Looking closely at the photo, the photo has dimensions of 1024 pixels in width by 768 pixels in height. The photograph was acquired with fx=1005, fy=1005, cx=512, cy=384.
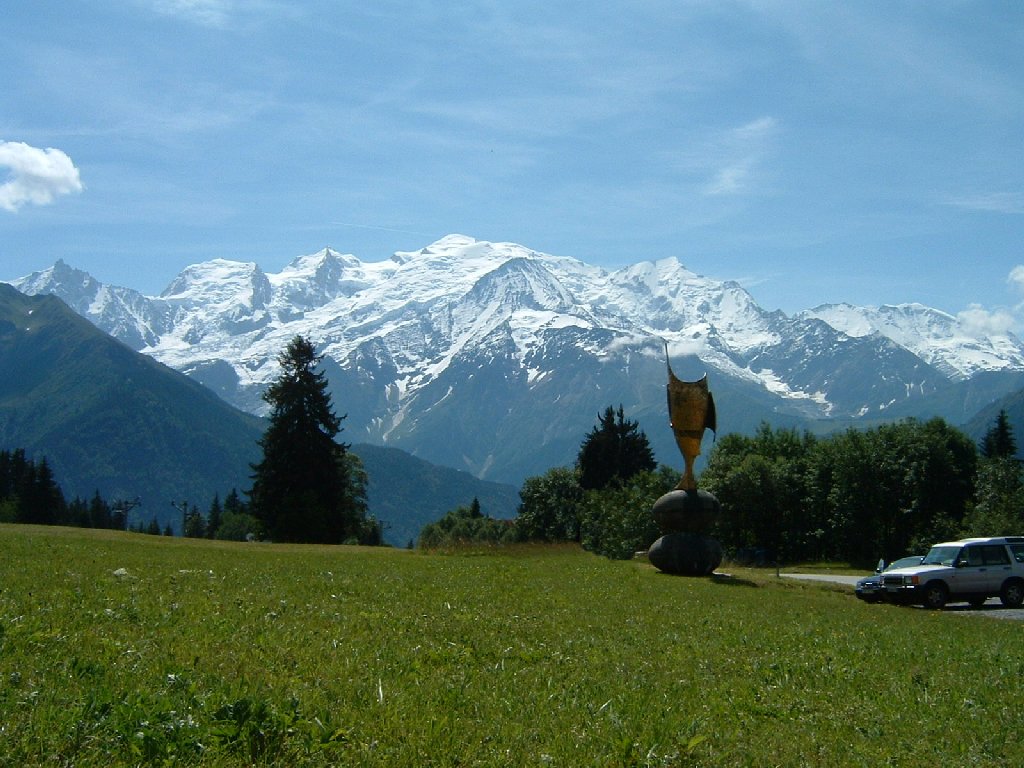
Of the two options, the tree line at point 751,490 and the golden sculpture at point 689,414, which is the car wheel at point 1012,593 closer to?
the golden sculpture at point 689,414

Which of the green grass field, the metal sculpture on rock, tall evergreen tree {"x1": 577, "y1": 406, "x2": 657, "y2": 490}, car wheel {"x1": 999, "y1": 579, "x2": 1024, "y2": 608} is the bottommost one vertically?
car wheel {"x1": 999, "y1": 579, "x2": 1024, "y2": 608}

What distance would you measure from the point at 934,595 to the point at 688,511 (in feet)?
25.8

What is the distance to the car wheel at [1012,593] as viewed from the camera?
30844mm

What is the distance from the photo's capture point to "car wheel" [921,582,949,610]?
30.1 meters

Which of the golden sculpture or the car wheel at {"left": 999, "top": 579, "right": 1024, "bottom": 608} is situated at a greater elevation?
the golden sculpture

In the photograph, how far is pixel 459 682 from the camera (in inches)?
409

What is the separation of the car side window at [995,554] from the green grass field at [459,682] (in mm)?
13550

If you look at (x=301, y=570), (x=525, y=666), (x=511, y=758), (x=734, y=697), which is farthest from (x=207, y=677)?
(x=301, y=570)

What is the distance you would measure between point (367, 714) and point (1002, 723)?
639 cm

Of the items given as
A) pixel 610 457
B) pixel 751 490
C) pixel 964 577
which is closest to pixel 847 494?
pixel 751 490

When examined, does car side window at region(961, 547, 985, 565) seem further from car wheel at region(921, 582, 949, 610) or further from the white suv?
car wheel at region(921, 582, 949, 610)

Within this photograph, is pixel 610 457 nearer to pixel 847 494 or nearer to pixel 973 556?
pixel 847 494

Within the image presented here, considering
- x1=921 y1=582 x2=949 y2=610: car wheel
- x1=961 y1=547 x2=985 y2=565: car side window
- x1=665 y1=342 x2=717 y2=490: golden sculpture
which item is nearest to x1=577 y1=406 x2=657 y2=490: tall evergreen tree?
x1=665 y1=342 x2=717 y2=490: golden sculpture

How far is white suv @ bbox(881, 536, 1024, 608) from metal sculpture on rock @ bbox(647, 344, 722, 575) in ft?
18.7
